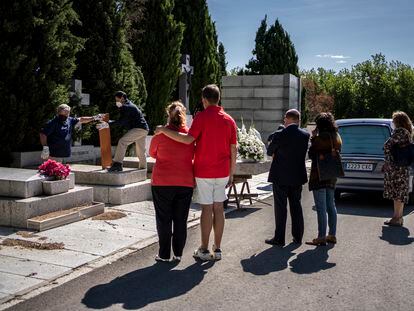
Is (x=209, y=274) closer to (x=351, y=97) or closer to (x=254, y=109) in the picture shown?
(x=254, y=109)

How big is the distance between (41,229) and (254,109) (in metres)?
14.3

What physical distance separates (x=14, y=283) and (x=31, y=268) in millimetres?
536

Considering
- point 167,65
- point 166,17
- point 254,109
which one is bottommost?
point 254,109

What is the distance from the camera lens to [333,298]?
A: 5.06 m

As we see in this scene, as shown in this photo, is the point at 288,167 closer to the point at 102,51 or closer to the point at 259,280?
the point at 259,280

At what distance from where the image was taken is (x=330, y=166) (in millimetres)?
7277

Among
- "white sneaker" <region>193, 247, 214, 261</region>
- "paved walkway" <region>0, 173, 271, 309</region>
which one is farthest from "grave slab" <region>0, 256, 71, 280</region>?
"white sneaker" <region>193, 247, 214, 261</region>

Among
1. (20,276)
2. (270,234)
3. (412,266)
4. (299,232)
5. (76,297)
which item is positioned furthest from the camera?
(270,234)

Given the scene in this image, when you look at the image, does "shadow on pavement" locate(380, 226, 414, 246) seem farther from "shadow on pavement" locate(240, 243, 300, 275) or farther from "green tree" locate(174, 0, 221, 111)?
"green tree" locate(174, 0, 221, 111)

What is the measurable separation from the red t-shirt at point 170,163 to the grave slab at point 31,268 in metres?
1.42

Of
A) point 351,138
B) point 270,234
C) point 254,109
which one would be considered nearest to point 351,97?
point 254,109

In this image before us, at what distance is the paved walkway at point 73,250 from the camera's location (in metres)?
5.45

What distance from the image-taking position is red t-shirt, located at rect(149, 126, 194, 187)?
20.0 ft

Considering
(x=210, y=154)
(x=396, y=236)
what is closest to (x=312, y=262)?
(x=210, y=154)
